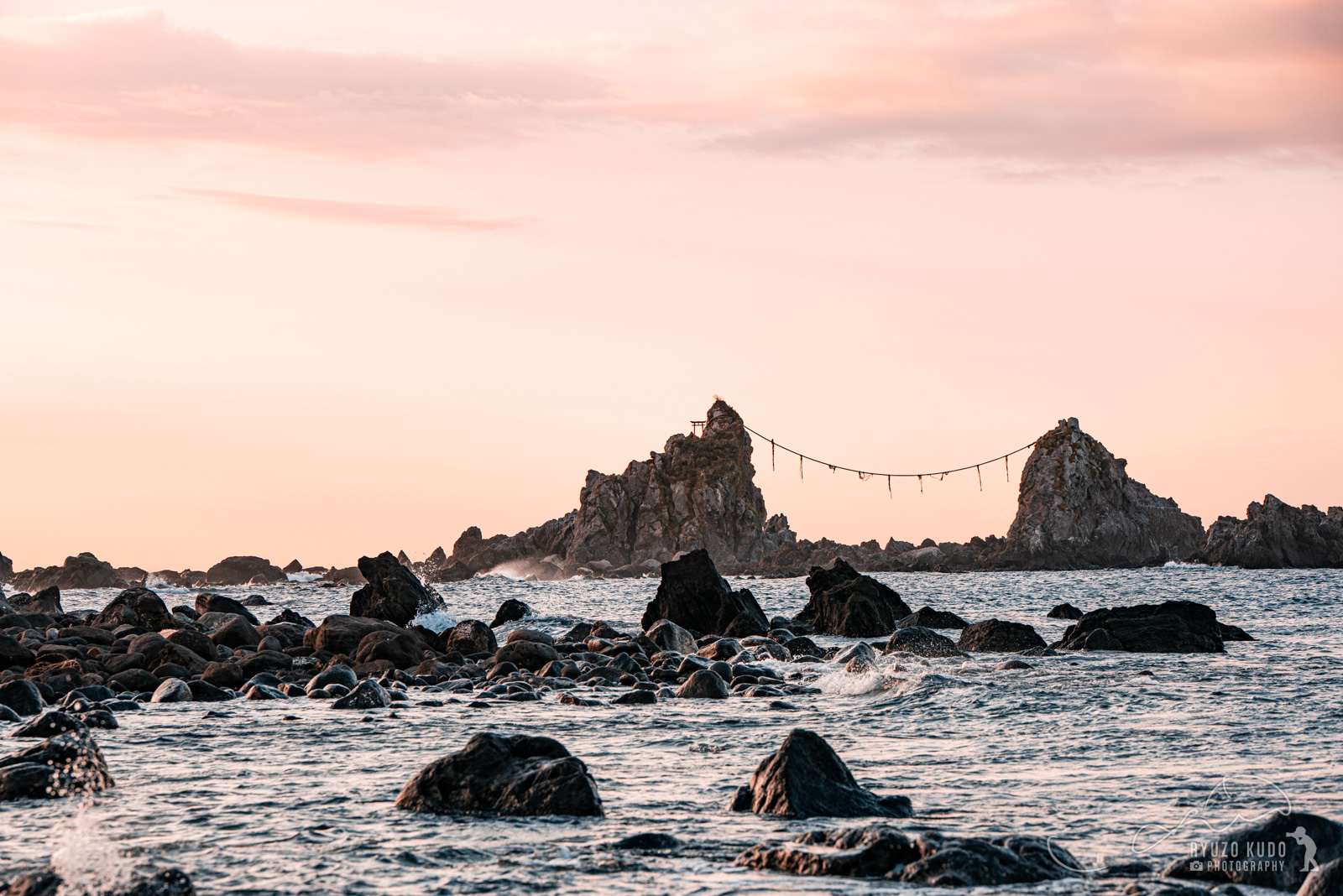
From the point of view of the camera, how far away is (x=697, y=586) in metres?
39.4

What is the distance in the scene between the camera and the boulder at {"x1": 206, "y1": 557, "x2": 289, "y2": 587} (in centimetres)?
14662

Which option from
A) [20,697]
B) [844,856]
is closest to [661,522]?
[20,697]

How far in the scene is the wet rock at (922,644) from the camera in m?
29.5

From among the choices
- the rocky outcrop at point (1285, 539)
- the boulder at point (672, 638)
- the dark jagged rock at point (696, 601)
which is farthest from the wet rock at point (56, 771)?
the rocky outcrop at point (1285, 539)

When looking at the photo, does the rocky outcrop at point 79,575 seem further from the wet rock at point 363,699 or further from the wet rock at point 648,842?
the wet rock at point 648,842

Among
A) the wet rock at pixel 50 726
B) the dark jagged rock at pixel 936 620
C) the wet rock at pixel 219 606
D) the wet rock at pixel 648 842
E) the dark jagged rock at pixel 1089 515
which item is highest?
the dark jagged rock at pixel 1089 515

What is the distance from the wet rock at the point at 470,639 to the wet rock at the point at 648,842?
1987 centimetres

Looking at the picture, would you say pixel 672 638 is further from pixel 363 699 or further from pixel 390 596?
pixel 363 699

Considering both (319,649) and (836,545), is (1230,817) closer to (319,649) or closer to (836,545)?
(319,649)

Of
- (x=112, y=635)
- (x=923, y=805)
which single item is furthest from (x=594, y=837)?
(x=112, y=635)

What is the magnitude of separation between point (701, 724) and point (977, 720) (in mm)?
4170

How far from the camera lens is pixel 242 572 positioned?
14712cm

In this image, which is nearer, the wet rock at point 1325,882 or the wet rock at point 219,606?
the wet rock at point 1325,882

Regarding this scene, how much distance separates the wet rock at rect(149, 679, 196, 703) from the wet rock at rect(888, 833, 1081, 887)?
49.9 feet
